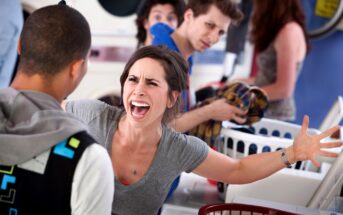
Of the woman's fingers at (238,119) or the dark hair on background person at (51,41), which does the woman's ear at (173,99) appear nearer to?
the woman's fingers at (238,119)

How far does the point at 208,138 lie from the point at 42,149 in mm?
936

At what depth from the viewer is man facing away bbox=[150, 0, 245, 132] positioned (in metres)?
1.86

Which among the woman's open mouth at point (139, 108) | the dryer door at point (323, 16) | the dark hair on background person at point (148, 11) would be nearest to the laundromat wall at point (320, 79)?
the dryer door at point (323, 16)

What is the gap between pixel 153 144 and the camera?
1.52 m

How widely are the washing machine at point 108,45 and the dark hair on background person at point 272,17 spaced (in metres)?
0.98

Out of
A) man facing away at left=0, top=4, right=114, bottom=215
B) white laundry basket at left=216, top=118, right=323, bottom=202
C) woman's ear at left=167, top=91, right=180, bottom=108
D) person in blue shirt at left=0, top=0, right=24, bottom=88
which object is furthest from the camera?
person in blue shirt at left=0, top=0, right=24, bottom=88

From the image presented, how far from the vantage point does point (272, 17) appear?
103 inches

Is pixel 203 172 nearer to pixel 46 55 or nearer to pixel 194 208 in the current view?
pixel 194 208

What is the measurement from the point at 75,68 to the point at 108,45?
2.25 meters

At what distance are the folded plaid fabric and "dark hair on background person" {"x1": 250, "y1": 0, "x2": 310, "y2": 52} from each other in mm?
739

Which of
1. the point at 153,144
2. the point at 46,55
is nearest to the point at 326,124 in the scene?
the point at 153,144

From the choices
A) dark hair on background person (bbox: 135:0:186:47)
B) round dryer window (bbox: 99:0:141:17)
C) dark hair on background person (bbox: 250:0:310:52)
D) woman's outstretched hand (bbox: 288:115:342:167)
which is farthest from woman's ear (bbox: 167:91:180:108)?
round dryer window (bbox: 99:0:141:17)

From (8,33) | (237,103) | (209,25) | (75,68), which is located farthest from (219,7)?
(8,33)

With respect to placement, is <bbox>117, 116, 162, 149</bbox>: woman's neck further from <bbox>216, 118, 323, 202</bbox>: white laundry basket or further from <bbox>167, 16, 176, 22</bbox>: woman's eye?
<bbox>167, 16, 176, 22</bbox>: woman's eye
